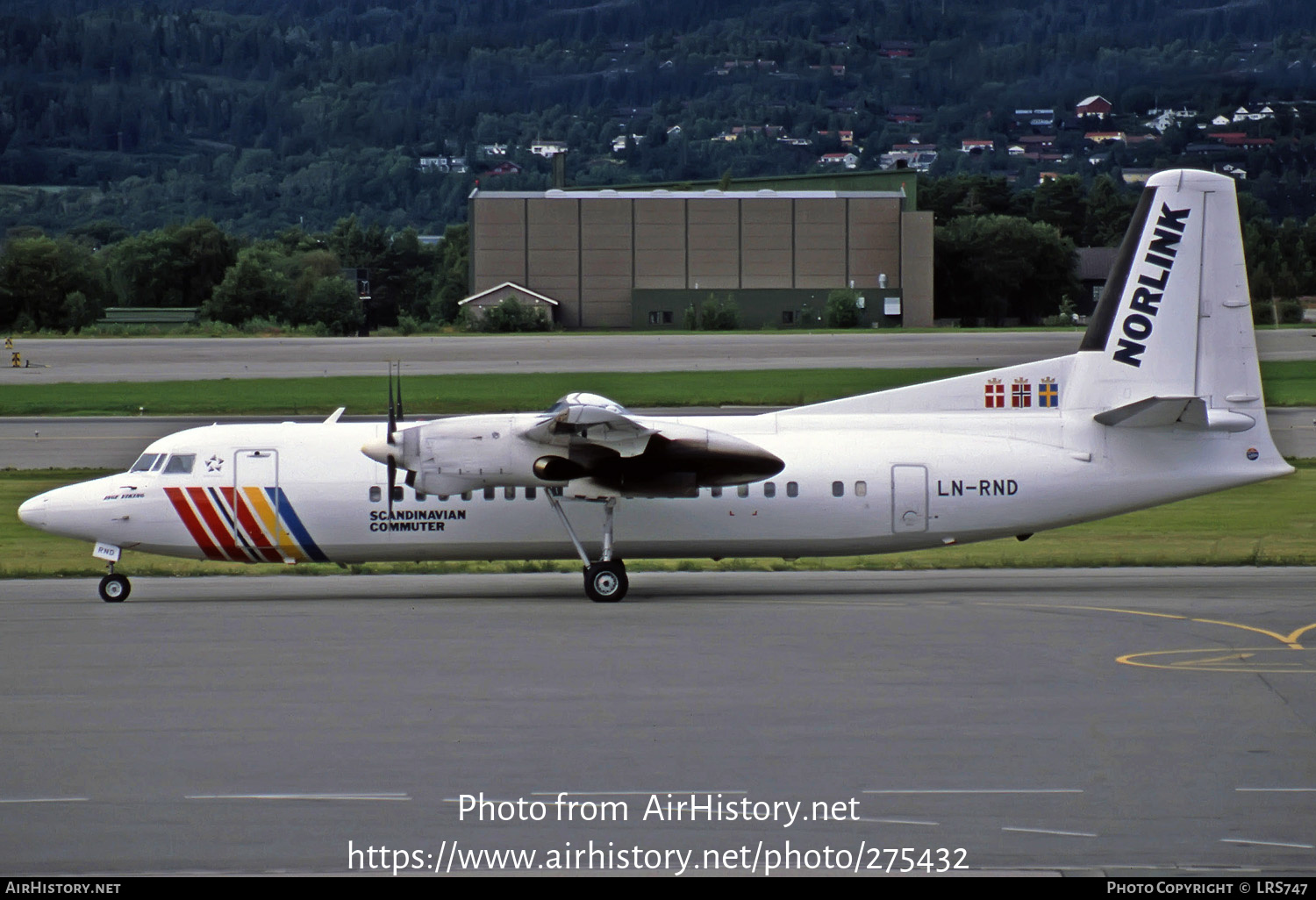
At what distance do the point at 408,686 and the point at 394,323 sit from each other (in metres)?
129

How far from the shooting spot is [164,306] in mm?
124000

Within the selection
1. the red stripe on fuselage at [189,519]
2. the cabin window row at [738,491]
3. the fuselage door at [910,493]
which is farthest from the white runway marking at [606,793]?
the red stripe on fuselage at [189,519]

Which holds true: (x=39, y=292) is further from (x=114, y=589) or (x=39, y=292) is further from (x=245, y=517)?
(x=245, y=517)

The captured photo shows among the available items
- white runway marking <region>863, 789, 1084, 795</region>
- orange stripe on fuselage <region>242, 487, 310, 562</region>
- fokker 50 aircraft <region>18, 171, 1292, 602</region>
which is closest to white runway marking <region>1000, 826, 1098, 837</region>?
white runway marking <region>863, 789, 1084, 795</region>

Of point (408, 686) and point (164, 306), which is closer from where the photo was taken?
point (408, 686)

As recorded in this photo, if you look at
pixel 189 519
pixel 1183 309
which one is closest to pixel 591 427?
pixel 189 519

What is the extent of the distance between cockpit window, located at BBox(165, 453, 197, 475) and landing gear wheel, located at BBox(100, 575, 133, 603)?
1.73 metres

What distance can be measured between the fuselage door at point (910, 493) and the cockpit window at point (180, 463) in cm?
1051

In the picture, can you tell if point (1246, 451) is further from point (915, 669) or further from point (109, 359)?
point (109, 359)

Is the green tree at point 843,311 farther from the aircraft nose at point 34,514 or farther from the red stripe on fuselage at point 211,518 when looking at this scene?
the aircraft nose at point 34,514

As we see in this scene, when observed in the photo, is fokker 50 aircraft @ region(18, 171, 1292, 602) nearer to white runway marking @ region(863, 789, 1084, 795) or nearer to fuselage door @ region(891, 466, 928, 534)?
fuselage door @ region(891, 466, 928, 534)

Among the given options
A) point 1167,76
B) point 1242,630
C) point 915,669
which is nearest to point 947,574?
point 1242,630

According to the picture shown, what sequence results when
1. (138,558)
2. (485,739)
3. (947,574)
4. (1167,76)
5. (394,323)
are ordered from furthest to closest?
(1167,76), (394,323), (138,558), (947,574), (485,739)

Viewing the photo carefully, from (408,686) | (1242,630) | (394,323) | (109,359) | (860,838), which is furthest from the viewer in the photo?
(394,323)
